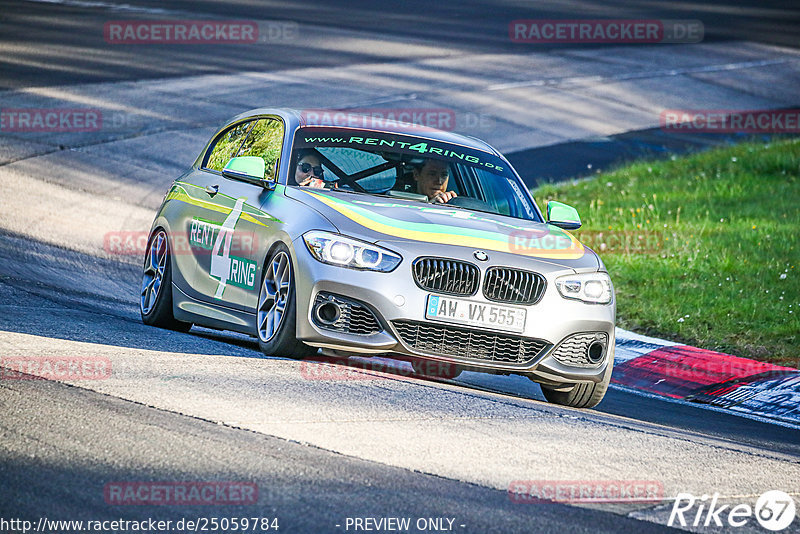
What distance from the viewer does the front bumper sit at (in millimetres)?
7566

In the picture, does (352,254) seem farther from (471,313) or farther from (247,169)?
(247,169)

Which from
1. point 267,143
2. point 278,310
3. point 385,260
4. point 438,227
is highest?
point 267,143

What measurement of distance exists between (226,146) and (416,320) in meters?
3.17

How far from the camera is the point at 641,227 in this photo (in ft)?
50.4

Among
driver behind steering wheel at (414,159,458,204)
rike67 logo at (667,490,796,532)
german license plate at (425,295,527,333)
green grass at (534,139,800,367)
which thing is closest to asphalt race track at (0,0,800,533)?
rike67 logo at (667,490,796,532)

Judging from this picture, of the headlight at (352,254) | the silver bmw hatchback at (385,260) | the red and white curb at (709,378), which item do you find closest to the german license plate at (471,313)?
the silver bmw hatchback at (385,260)

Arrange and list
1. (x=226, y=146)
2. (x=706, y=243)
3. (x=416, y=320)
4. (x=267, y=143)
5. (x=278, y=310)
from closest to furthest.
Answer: (x=416, y=320), (x=278, y=310), (x=267, y=143), (x=226, y=146), (x=706, y=243)

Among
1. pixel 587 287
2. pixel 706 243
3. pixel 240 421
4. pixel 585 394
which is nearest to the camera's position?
pixel 240 421

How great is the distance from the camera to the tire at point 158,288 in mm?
9516

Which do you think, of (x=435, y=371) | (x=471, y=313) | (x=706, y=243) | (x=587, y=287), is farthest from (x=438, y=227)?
(x=706, y=243)

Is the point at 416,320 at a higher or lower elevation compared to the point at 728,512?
higher

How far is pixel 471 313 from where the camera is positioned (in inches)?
301

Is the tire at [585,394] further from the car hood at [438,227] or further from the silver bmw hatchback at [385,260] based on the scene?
the car hood at [438,227]

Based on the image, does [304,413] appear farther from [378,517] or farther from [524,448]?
[378,517]
